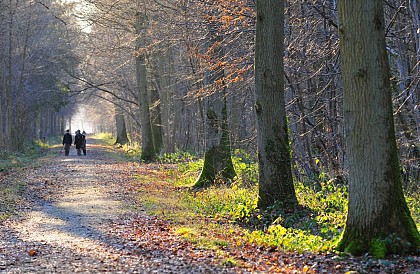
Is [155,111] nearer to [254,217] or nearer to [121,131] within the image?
[254,217]

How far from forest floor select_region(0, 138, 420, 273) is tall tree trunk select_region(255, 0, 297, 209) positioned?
2.27 metres

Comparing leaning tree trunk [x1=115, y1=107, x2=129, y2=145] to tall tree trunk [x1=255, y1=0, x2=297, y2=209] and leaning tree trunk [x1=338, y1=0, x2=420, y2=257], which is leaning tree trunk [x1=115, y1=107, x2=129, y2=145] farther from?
leaning tree trunk [x1=338, y1=0, x2=420, y2=257]

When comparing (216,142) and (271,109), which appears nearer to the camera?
(271,109)

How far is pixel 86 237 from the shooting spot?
9789 millimetres

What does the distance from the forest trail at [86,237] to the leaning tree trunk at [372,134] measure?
2109 mm

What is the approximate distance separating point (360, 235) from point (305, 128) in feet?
31.2

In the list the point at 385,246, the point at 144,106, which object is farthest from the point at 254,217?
the point at 144,106

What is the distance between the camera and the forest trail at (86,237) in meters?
7.49

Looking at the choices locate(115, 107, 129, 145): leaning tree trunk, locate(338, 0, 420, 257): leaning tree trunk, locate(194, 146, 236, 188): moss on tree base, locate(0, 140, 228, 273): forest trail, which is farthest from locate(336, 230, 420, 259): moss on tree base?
locate(115, 107, 129, 145): leaning tree trunk

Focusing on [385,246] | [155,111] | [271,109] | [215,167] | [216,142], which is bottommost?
[385,246]

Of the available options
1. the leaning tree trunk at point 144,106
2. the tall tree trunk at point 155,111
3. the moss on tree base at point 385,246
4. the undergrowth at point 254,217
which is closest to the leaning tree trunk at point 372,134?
the moss on tree base at point 385,246

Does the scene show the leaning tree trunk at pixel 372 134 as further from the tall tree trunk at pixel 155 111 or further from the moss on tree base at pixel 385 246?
the tall tree trunk at pixel 155 111

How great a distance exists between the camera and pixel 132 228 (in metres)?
10.8

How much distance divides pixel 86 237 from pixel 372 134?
5107mm
